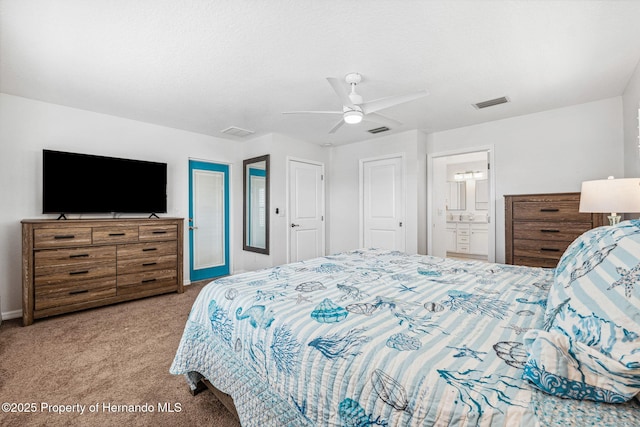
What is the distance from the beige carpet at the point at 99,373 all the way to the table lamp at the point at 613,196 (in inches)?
115

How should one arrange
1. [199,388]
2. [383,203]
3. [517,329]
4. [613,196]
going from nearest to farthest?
[517,329], [199,388], [613,196], [383,203]

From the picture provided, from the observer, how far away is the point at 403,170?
14.9 ft

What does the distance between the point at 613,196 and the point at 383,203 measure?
2989 millimetres

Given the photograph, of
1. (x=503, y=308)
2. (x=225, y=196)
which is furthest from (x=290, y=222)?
(x=503, y=308)

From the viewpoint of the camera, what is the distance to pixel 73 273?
3105 millimetres

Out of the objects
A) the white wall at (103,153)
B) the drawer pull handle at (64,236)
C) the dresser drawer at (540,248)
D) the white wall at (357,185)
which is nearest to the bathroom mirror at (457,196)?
the white wall at (357,185)

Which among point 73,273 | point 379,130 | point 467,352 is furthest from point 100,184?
point 467,352

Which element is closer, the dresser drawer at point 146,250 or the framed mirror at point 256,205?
the dresser drawer at point 146,250

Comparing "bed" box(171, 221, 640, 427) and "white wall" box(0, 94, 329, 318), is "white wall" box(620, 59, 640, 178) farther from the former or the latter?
"white wall" box(0, 94, 329, 318)

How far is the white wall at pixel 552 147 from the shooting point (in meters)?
3.20

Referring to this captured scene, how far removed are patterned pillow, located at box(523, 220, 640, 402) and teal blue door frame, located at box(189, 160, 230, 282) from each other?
461 centimetres

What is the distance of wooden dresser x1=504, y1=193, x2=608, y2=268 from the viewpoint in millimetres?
2867

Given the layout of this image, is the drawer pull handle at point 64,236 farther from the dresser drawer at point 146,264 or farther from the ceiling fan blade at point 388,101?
the ceiling fan blade at point 388,101

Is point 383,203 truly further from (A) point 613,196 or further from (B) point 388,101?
(A) point 613,196
